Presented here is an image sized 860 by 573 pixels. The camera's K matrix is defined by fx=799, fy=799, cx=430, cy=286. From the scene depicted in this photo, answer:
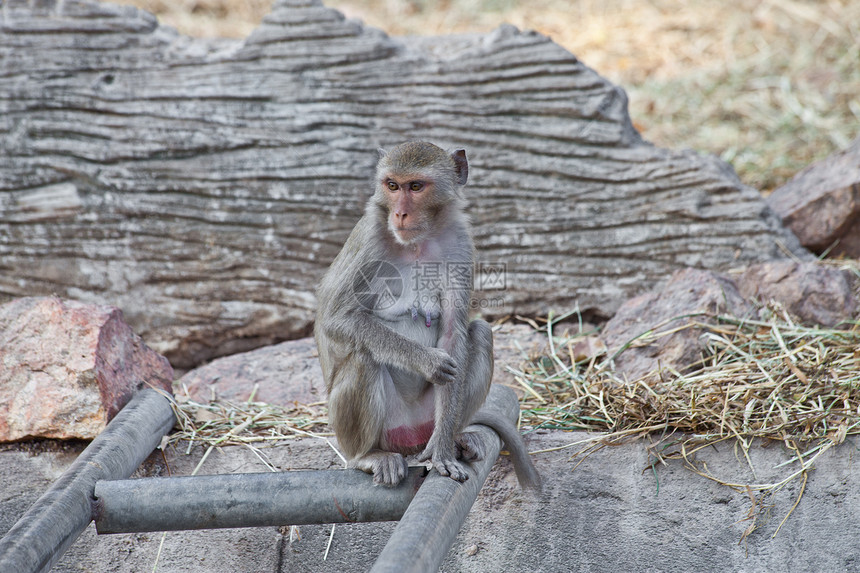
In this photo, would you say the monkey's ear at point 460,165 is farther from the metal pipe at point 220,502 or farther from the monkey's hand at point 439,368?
the metal pipe at point 220,502

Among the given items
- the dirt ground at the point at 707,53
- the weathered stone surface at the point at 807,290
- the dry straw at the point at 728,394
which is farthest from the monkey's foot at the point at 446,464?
the dirt ground at the point at 707,53

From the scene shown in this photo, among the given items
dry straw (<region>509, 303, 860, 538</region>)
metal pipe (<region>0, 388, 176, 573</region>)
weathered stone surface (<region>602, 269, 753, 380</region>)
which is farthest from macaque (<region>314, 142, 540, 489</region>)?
weathered stone surface (<region>602, 269, 753, 380</region>)

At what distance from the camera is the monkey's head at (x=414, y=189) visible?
10.9 feet

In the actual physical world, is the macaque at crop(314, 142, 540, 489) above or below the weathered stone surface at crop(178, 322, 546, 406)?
above

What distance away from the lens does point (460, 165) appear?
11.9 ft

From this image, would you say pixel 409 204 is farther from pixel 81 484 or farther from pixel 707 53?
pixel 707 53

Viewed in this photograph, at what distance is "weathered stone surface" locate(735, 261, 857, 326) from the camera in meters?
4.41

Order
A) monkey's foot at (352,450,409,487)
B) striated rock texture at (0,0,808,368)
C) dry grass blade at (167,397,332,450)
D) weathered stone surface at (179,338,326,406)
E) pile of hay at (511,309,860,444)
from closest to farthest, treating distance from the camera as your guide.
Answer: monkey's foot at (352,450,409,487), pile of hay at (511,309,860,444), dry grass blade at (167,397,332,450), weathered stone surface at (179,338,326,406), striated rock texture at (0,0,808,368)

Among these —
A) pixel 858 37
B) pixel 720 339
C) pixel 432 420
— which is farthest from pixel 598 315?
pixel 858 37

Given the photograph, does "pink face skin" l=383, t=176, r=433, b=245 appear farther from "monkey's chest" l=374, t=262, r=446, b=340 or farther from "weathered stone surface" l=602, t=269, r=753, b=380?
"weathered stone surface" l=602, t=269, r=753, b=380

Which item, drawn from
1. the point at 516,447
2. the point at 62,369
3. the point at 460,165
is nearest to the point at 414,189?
the point at 460,165

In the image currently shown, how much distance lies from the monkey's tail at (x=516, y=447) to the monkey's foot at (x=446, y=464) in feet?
1.17

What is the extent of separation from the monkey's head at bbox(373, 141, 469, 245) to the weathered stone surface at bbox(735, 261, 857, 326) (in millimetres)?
2148

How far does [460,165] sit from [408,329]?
0.78 m
